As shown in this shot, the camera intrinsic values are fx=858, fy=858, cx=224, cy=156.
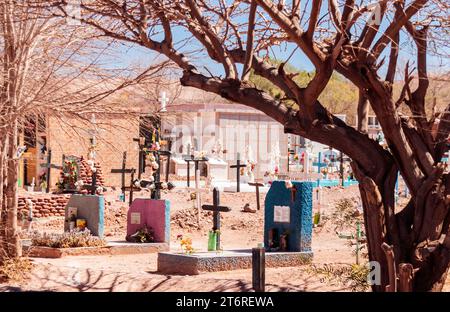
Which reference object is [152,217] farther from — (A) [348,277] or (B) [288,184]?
(A) [348,277]

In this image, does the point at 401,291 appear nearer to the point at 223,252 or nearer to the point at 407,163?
the point at 407,163

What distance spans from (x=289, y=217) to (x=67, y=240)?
5036mm

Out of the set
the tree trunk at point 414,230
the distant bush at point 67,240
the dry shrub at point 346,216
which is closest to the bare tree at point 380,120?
the tree trunk at point 414,230

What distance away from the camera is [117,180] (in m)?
39.0

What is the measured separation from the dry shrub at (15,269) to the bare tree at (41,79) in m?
0.18

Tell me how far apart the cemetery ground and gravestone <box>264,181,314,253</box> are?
1.67 feet

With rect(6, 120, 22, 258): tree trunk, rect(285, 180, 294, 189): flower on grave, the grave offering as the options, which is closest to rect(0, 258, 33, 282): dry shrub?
rect(6, 120, 22, 258): tree trunk

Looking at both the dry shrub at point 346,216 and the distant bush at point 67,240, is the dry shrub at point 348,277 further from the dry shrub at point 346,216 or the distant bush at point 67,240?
the distant bush at point 67,240

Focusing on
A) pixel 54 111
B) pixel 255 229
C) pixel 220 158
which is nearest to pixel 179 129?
pixel 220 158

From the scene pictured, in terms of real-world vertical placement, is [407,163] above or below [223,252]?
above

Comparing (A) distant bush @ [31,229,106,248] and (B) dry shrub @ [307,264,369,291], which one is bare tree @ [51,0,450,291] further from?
(A) distant bush @ [31,229,106,248]

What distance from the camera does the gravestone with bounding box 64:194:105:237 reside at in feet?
64.0

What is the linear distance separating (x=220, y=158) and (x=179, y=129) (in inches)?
89.1

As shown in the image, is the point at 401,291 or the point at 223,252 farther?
the point at 223,252
